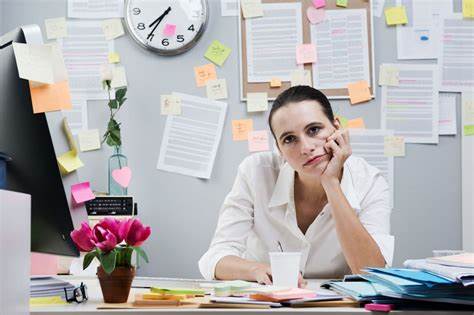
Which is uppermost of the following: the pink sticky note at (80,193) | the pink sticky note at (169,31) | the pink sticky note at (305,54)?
the pink sticky note at (169,31)

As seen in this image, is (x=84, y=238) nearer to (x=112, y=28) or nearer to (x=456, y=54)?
(x=112, y=28)

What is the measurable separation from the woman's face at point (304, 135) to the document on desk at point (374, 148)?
3.24ft

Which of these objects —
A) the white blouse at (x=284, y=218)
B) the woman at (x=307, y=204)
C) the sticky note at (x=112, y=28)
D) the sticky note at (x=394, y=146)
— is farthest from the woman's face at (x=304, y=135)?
the sticky note at (x=112, y=28)

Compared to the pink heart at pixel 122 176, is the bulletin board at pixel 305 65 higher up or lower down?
higher up

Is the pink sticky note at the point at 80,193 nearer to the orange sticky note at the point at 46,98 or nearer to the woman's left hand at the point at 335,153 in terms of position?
the orange sticky note at the point at 46,98

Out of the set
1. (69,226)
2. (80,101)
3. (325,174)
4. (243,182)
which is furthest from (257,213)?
(80,101)

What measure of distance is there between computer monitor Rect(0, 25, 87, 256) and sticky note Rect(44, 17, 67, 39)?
1992mm

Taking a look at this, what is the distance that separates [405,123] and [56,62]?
216cm

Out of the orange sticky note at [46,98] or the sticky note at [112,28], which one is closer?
the orange sticky note at [46,98]

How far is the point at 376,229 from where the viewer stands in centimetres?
199

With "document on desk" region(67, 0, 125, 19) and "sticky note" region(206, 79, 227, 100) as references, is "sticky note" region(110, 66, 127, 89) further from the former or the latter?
"sticky note" region(206, 79, 227, 100)

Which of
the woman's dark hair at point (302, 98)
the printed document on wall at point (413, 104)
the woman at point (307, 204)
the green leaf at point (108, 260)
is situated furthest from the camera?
the printed document on wall at point (413, 104)

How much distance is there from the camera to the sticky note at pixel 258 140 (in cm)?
Answer: 295

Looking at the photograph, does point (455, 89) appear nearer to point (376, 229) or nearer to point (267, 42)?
point (267, 42)
